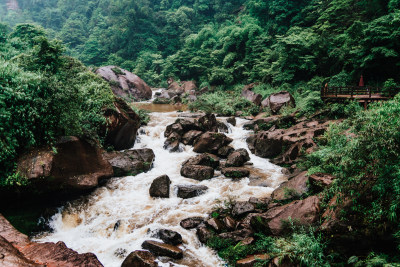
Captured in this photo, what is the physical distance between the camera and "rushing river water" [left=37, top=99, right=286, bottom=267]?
7100 mm

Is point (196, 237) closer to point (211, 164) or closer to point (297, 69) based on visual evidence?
point (211, 164)

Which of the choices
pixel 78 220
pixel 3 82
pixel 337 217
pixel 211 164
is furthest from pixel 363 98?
pixel 3 82

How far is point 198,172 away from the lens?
37.3ft

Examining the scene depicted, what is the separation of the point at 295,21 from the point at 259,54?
5.42 metres

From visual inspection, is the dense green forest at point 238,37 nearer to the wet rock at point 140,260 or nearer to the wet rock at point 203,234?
the wet rock at point 203,234

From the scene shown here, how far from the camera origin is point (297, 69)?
22.4 meters

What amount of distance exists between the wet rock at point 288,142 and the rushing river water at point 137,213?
1.02 m

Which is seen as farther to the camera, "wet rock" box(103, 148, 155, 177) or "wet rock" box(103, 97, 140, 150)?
"wet rock" box(103, 97, 140, 150)

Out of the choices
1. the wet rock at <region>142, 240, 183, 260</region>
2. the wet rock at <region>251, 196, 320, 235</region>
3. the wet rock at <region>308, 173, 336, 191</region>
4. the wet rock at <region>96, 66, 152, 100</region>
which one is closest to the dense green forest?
the wet rock at <region>96, 66, 152, 100</region>

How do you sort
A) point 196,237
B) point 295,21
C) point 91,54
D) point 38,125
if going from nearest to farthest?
point 196,237 → point 38,125 → point 295,21 → point 91,54

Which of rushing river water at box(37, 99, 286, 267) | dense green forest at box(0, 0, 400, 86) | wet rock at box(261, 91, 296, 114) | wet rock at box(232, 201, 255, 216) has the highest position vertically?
dense green forest at box(0, 0, 400, 86)

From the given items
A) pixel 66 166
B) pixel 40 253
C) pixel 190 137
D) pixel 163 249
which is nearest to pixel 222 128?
pixel 190 137

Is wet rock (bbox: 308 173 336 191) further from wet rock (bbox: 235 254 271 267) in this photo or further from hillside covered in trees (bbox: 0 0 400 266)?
wet rock (bbox: 235 254 271 267)

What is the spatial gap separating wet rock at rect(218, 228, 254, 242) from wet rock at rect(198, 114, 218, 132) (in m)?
9.71
